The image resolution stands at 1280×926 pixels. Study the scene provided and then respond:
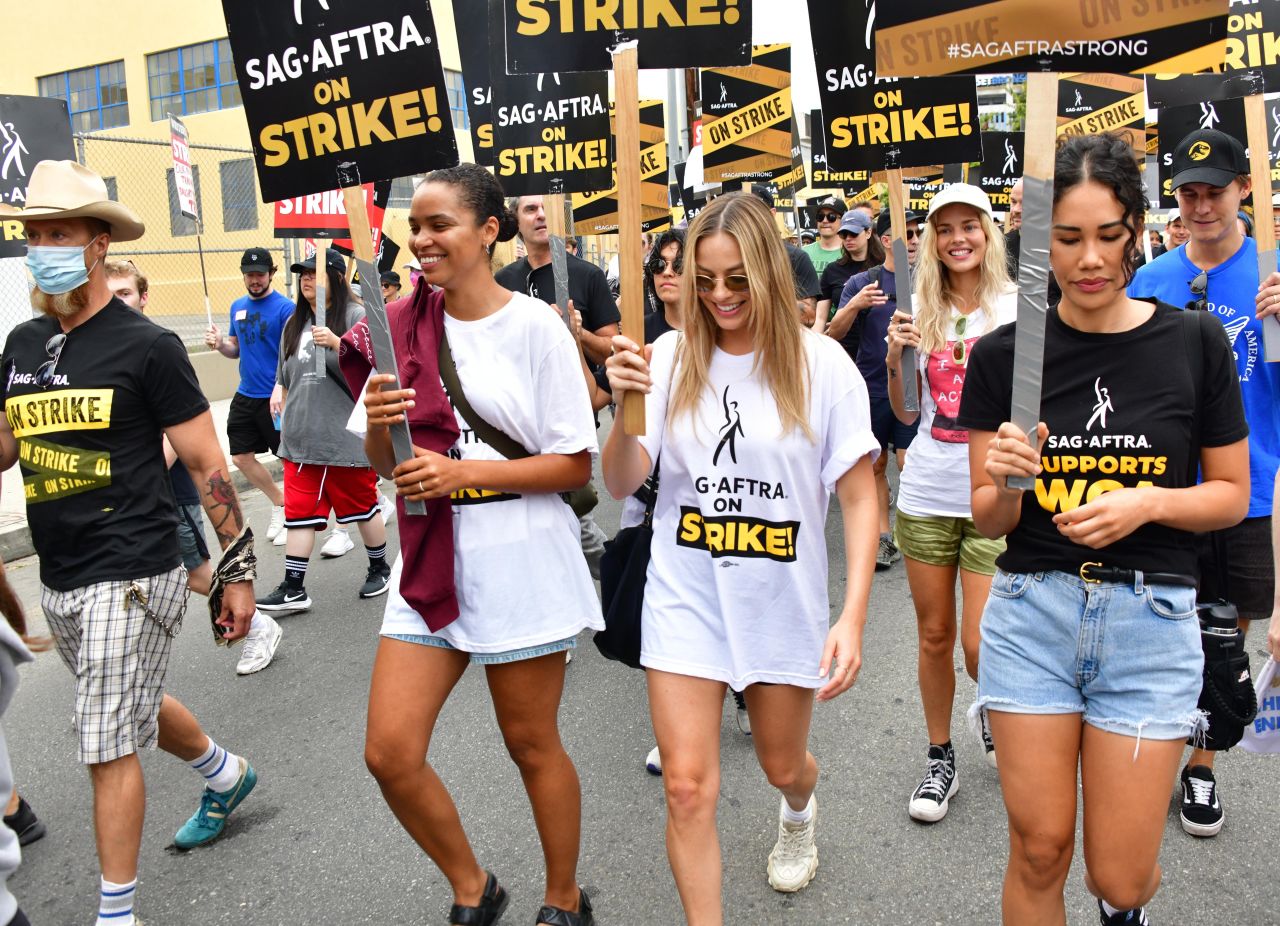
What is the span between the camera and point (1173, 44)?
2734 millimetres

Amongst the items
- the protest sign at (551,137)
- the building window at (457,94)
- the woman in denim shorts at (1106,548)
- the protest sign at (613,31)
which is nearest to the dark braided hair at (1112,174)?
the woman in denim shorts at (1106,548)

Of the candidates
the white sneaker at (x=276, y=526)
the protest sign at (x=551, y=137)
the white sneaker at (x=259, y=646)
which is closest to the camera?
the white sneaker at (x=259, y=646)

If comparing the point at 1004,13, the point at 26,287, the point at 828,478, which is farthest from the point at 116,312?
the point at 26,287

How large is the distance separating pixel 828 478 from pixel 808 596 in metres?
0.32

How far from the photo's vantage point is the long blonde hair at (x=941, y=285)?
158 inches

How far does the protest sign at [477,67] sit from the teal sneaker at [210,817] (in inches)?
136

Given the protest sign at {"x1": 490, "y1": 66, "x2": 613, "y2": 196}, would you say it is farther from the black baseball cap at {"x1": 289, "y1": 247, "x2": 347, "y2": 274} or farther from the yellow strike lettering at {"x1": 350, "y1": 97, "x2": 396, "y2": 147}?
the yellow strike lettering at {"x1": 350, "y1": 97, "x2": 396, "y2": 147}

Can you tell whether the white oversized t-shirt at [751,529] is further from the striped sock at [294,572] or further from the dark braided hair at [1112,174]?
the striped sock at [294,572]

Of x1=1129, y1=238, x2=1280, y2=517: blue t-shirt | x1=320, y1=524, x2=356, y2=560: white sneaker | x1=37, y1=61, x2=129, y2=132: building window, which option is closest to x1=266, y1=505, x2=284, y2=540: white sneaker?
x1=320, y1=524, x2=356, y2=560: white sneaker

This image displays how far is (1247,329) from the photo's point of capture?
3.86 meters

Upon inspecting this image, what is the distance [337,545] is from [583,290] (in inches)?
115

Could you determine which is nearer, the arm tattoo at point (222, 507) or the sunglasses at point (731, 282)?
the sunglasses at point (731, 282)

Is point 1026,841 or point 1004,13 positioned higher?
point 1004,13

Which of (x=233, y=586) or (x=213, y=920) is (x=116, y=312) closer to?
(x=233, y=586)
